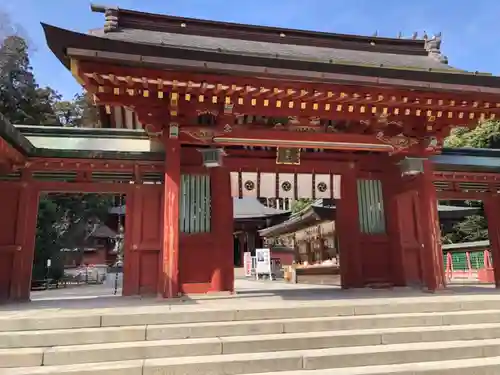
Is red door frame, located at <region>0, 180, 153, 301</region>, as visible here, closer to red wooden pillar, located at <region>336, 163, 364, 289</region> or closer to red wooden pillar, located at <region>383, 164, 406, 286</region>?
red wooden pillar, located at <region>336, 163, 364, 289</region>

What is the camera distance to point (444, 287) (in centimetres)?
728

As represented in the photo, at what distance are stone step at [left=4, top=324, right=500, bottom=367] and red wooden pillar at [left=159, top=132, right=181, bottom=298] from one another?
209 cm

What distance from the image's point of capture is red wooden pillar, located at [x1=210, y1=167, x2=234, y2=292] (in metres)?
7.90

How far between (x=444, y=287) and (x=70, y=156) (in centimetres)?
770

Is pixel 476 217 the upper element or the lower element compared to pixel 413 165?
upper

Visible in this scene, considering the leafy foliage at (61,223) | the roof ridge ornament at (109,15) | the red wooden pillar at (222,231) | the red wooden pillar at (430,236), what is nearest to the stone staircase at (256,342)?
the red wooden pillar at (430,236)

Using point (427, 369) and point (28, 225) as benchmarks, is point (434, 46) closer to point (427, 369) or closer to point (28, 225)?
point (427, 369)

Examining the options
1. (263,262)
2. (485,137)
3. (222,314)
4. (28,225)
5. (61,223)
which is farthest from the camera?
(61,223)

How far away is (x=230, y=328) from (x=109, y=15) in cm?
699

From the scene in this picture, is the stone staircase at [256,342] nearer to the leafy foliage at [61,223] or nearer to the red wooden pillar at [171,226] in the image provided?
the red wooden pillar at [171,226]

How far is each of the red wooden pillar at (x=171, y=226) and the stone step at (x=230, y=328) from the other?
185 centimetres

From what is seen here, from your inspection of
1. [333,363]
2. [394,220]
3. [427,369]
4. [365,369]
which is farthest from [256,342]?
[394,220]

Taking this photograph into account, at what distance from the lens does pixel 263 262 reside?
20.2m

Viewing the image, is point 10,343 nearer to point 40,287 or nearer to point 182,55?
point 182,55
